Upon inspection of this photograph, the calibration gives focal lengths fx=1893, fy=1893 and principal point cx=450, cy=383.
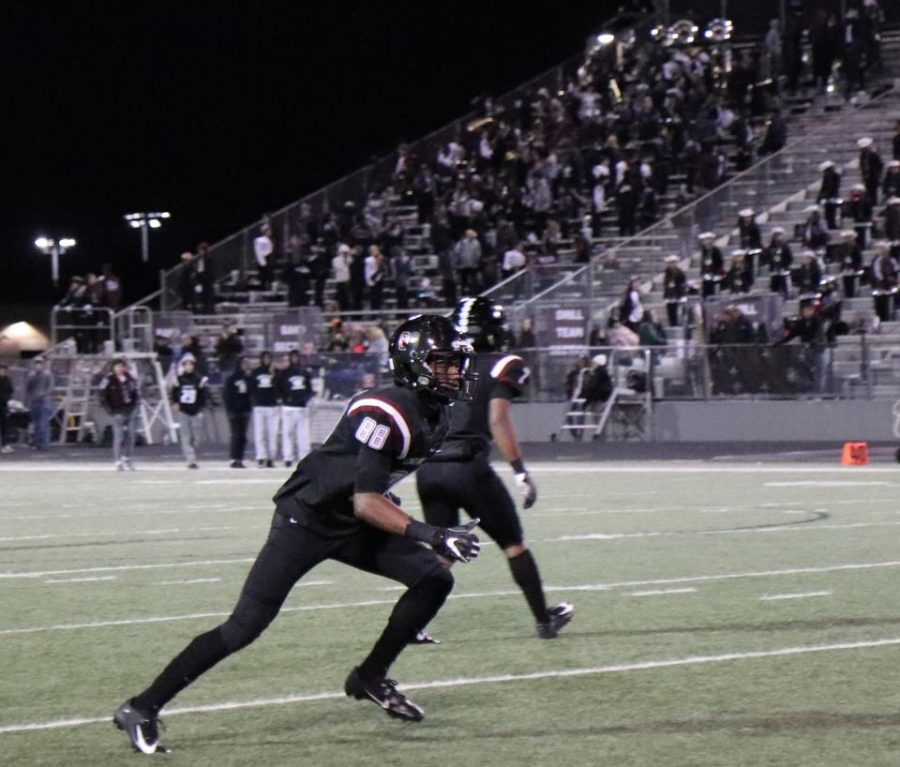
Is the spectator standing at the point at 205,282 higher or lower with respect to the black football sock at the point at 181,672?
higher

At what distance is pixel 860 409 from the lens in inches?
1115

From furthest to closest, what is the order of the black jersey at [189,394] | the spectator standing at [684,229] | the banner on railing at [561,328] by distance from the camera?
the spectator standing at [684,229], the banner on railing at [561,328], the black jersey at [189,394]

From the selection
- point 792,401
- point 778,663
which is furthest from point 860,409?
point 778,663

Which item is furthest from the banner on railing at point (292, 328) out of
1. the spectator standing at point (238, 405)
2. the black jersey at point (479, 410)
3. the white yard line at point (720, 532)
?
the black jersey at point (479, 410)

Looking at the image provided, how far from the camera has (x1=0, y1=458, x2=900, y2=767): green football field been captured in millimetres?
6477

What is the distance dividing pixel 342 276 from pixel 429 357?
1133 inches

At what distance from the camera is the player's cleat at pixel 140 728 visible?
6.30m

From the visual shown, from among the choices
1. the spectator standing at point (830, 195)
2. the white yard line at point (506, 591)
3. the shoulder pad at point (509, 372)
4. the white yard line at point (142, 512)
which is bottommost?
the white yard line at point (142, 512)

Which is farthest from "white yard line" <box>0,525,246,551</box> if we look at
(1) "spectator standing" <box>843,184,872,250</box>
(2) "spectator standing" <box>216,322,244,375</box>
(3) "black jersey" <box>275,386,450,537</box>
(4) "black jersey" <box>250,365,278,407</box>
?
(1) "spectator standing" <box>843,184,872,250</box>

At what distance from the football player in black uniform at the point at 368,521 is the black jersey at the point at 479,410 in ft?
7.07

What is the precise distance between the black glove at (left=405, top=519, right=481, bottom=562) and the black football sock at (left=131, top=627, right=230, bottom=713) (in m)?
0.75

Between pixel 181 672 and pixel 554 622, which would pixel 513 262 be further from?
pixel 181 672

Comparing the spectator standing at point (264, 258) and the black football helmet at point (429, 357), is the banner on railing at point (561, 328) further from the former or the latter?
the black football helmet at point (429, 357)

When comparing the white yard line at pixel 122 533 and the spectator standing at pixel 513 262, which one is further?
the spectator standing at pixel 513 262
